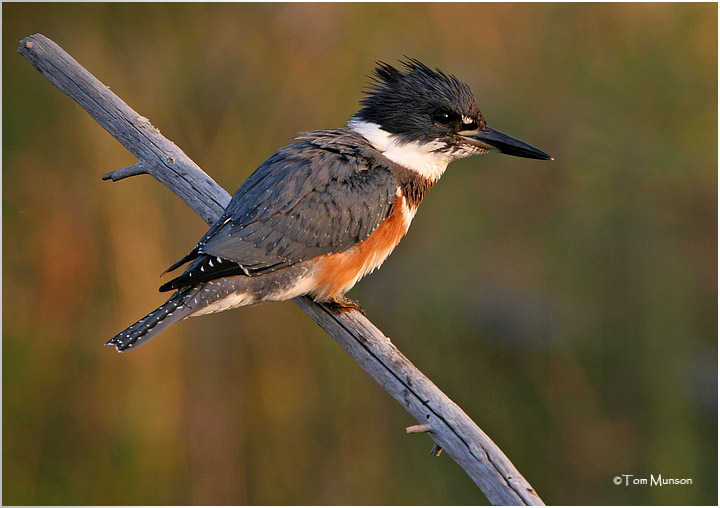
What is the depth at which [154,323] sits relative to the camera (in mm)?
2398

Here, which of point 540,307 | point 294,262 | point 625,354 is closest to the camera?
point 294,262

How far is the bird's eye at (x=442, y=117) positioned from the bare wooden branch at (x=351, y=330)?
34.0 inches

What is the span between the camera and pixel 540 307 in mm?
4066

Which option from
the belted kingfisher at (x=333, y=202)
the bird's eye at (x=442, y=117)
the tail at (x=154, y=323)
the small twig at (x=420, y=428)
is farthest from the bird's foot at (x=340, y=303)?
the bird's eye at (x=442, y=117)

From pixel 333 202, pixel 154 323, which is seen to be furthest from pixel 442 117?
pixel 154 323

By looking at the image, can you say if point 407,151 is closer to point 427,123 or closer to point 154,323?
point 427,123

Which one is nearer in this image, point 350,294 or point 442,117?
point 442,117

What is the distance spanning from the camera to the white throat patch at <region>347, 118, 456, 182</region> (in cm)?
295

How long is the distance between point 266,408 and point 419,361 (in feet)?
2.79

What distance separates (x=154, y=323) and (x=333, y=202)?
0.78m

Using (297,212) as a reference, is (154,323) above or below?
below

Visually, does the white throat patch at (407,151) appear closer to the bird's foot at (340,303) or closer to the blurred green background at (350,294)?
the bird's foot at (340,303)

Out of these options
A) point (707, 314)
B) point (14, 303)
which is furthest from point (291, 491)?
point (707, 314)

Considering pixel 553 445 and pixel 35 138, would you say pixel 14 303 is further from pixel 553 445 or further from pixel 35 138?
pixel 553 445
